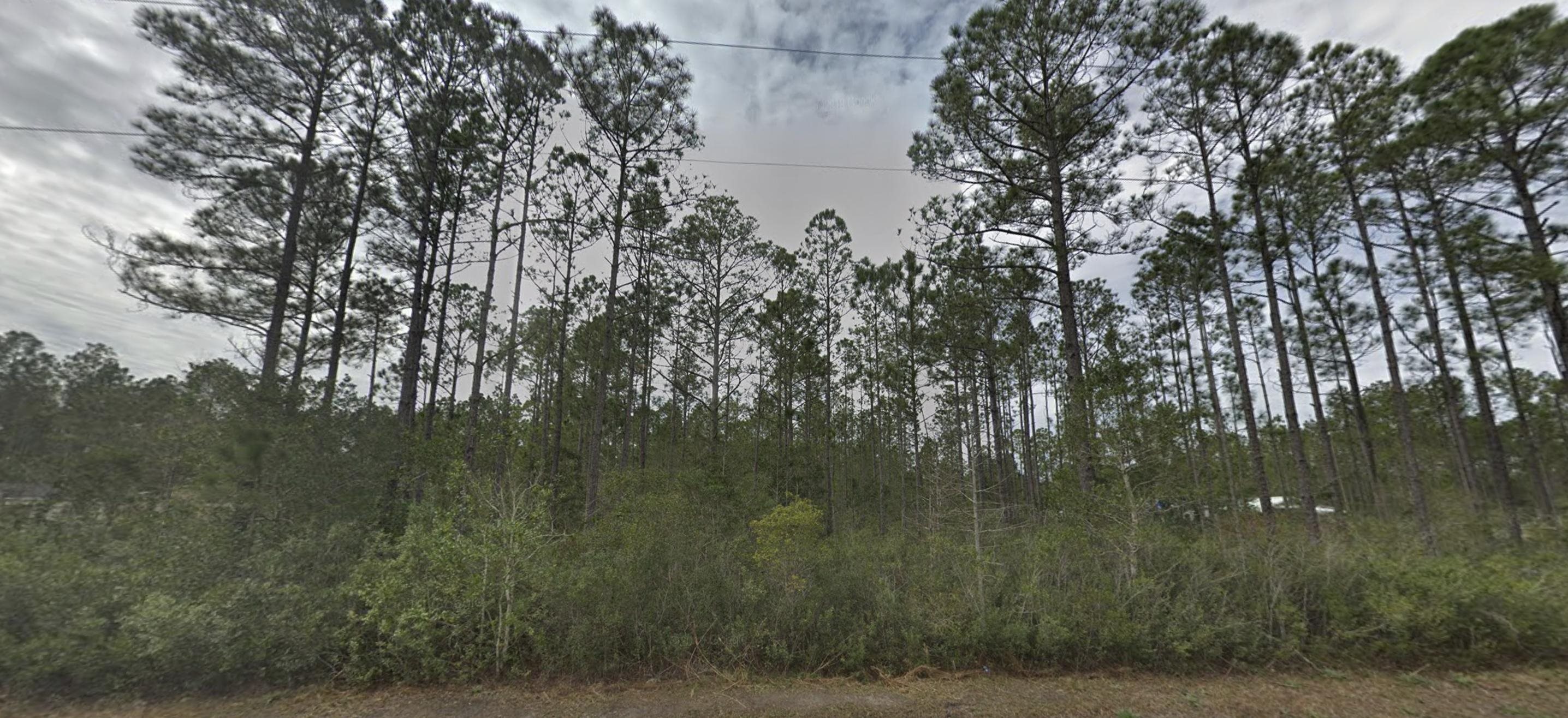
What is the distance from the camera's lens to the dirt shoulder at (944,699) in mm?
4996

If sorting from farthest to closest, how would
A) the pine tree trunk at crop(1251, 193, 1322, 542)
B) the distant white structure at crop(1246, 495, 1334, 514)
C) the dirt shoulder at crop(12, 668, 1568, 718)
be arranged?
the distant white structure at crop(1246, 495, 1334, 514) < the pine tree trunk at crop(1251, 193, 1322, 542) < the dirt shoulder at crop(12, 668, 1568, 718)

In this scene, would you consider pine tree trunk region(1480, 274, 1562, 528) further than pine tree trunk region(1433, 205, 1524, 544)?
Yes

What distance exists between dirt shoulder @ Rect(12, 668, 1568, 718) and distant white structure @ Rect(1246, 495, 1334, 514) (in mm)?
7802

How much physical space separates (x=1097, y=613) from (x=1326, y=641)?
270 cm

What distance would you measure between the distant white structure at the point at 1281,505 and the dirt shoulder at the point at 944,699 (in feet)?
25.6

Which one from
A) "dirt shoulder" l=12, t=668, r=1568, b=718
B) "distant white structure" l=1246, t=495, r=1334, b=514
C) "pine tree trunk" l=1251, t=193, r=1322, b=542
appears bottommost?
"dirt shoulder" l=12, t=668, r=1568, b=718

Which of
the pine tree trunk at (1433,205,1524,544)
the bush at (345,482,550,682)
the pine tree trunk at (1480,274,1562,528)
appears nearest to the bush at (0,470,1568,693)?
the bush at (345,482,550,682)

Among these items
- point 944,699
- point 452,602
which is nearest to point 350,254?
point 452,602

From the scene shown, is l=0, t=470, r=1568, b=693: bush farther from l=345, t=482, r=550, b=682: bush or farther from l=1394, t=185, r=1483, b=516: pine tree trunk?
l=1394, t=185, r=1483, b=516: pine tree trunk

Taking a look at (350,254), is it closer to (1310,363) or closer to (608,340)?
(608,340)

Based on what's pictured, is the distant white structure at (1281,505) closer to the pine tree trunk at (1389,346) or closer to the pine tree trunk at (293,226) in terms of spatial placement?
the pine tree trunk at (1389,346)

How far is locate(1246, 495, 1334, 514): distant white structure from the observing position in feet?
50.0

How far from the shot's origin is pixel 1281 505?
23.6 m

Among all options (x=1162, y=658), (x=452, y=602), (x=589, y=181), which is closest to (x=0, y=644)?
(x=452, y=602)
